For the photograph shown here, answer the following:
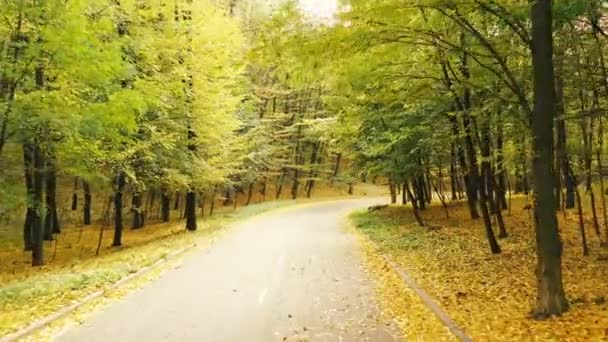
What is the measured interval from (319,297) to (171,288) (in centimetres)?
300

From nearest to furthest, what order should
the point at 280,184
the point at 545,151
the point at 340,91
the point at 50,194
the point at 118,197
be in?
the point at 545,151 → the point at 340,91 → the point at 50,194 → the point at 118,197 → the point at 280,184

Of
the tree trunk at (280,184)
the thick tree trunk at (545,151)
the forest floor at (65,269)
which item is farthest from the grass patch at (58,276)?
the tree trunk at (280,184)

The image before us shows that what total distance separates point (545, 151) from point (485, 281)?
13.1 ft

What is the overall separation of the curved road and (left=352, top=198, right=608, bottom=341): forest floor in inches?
23.5

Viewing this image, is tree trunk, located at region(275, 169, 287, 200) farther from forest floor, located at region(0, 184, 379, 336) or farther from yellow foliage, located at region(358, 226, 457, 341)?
yellow foliage, located at region(358, 226, 457, 341)

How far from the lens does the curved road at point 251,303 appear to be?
23.5 feet

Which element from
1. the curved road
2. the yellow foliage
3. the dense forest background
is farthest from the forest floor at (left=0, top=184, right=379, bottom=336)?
the yellow foliage

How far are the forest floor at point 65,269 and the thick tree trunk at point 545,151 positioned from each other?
7386 millimetres

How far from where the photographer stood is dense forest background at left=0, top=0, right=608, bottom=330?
784 cm

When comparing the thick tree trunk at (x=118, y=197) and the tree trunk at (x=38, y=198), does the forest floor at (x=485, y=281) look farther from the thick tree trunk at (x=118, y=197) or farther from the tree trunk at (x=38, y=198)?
the tree trunk at (x=38, y=198)

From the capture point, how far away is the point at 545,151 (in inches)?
278

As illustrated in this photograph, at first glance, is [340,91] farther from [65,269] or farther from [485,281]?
[65,269]

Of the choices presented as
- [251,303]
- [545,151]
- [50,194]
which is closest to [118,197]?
[50,194]

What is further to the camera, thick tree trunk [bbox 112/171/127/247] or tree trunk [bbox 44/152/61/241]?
thick tree trunk [bbox 112/171/127/247]
